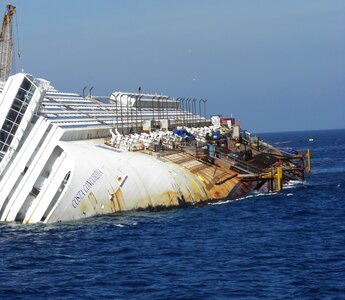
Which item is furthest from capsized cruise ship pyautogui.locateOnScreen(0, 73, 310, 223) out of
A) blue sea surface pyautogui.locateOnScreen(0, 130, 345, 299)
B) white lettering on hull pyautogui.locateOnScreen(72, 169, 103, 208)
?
blue sea surface pyautogui.locateOnScreen(0, 130, 345, 299)

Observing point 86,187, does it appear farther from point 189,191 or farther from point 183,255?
point 183,255

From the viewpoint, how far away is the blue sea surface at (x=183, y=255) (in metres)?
34.6

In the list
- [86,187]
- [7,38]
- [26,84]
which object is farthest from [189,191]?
[7,38]

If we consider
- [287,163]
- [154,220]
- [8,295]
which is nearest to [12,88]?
[154,220]

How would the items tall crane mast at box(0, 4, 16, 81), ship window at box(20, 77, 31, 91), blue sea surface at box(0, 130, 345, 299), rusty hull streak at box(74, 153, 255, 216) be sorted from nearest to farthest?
blue sea surface at box(0, 130, 345, 299), rusty hull streak at box(74, 153, 255, 216), ship window at box(20, 77, 31, 91), tall crane mast at box(0, 4, 16, 81)

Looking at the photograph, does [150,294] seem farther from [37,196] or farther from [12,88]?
[12,88]

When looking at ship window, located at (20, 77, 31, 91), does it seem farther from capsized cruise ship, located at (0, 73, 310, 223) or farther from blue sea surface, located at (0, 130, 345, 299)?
blue sea surface, located at (0, 130, 345, 299)

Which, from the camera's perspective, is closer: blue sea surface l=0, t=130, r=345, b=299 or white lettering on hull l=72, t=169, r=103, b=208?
blue sea surface l=0, t=130, r=345, b=299

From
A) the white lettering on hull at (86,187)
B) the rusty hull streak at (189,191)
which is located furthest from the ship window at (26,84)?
the rusty hull streak at (189,191)

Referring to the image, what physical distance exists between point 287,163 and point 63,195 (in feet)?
156

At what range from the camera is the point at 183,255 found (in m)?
42.3

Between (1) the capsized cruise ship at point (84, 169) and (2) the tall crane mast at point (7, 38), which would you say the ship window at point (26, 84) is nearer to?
(1) the capsized cruise ship at point (84, 169)

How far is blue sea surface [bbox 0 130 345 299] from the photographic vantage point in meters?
34.6

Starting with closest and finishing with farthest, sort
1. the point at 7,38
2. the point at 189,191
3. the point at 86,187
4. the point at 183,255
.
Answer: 1. the point at 183,255
2. the point at 86,187
3. the point at 189,191
4. the point at 7,38
